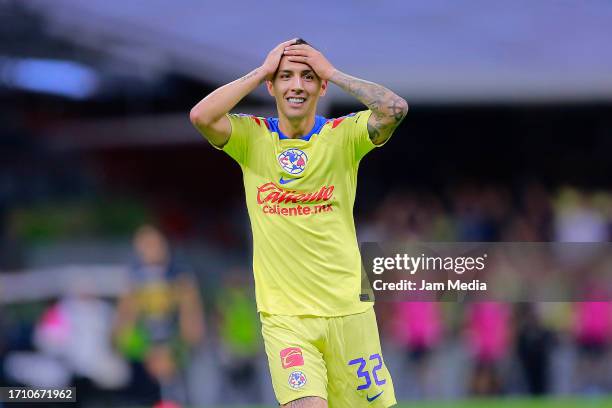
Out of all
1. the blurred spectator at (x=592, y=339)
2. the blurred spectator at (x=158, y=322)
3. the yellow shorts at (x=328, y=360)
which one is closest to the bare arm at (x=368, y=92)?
the yellow shorts at (x=328, y=360)

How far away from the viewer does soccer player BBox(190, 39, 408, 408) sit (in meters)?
5.50

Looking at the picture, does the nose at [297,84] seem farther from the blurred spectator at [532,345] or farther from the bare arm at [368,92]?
the blurred spectator at [532,345]

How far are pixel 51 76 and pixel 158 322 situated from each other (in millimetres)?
3542

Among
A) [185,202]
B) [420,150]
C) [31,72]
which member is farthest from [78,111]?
[420,150]

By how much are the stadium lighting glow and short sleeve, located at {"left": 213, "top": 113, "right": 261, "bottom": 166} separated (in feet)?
24.0

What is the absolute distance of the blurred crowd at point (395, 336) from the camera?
1175 cm

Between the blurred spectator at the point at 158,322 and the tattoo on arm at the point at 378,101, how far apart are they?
217 inches

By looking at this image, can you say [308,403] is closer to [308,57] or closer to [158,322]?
[308,57]

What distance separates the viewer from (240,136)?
5668 millimetres

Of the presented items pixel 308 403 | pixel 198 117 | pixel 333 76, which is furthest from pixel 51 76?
pixel 308 403

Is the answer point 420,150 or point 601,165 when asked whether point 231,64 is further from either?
point 601,165

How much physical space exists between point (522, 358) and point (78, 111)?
18.3ft
